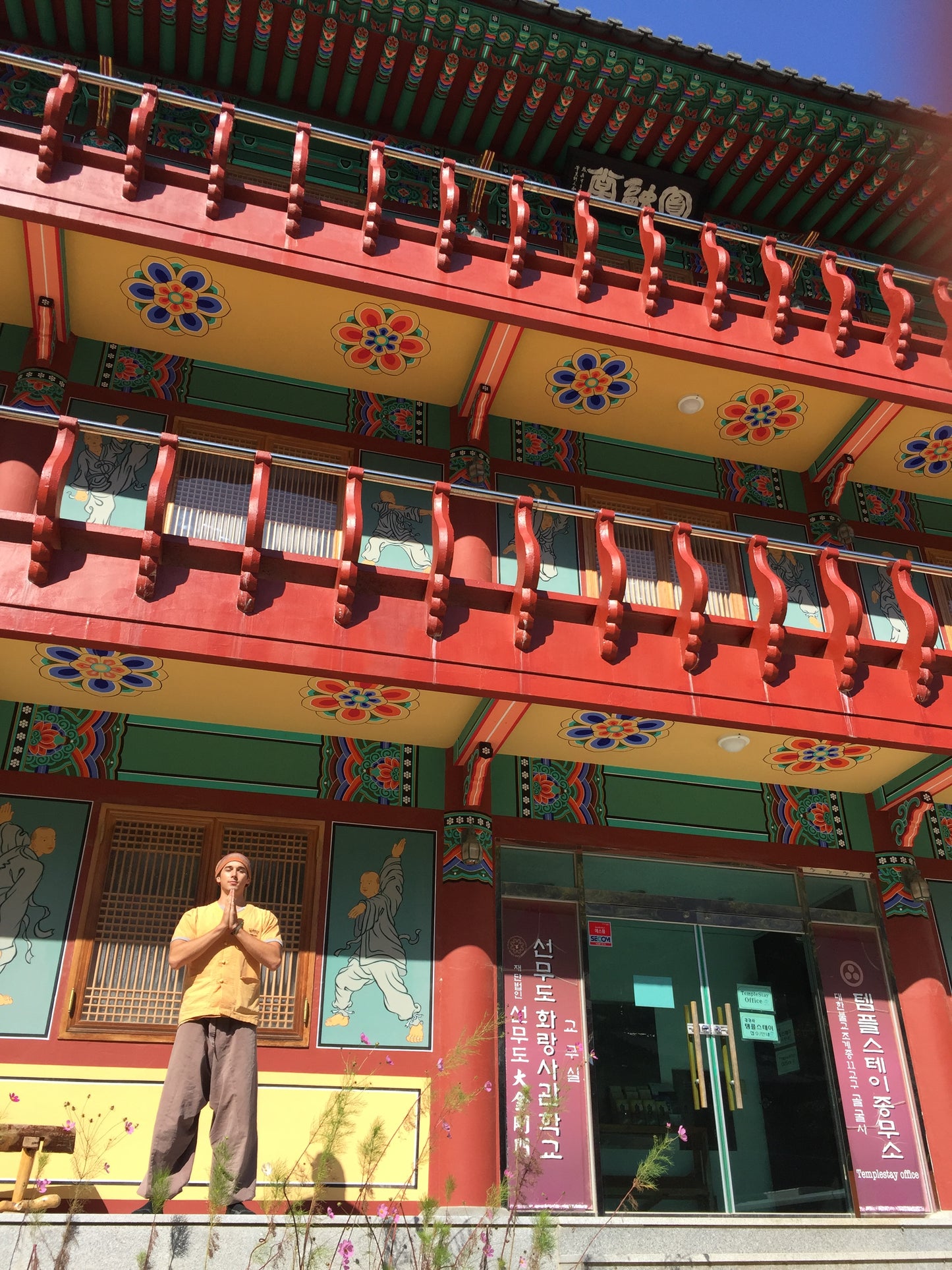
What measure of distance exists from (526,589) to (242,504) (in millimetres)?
2819

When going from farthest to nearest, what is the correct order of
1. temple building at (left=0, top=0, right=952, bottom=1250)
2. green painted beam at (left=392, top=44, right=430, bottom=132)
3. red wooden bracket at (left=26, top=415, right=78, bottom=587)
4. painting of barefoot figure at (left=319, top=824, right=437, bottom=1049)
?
green painted beam at (left=392, top=44, right=430, bottom=132), painting of barefoot figure at (left=319, top=824, right=437, bottom=1049), temple building at (left=0, top=0, right=952, bottom=1250), red wooden bracket at (left=26, top=415, right=78, bottom=587)

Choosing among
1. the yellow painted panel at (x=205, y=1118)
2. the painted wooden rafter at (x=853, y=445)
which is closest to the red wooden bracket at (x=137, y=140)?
the yellow painted panel at (x=205, y=1118)

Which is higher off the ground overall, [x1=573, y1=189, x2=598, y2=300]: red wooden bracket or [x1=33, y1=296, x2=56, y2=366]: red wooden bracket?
[x1=573, y1=189, x2=598, y2=300]: red wooden bracket

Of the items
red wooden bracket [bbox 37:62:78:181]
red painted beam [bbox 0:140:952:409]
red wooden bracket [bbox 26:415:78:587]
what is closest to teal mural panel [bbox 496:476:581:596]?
red painted beam [bbox 0:140:952:409]

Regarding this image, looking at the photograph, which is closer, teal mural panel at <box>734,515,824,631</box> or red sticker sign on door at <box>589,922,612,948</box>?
red sticker sign on door at <box>589,922,612,948</box>

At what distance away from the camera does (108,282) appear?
9.71 meters

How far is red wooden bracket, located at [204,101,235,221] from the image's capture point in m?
9.12

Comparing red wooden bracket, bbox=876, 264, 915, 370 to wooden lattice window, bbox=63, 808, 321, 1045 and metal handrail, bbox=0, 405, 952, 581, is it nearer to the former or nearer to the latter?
metal handrail, bbox=0, 405, 952, 581

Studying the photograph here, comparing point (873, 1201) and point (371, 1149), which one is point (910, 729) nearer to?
point (873, 1201)

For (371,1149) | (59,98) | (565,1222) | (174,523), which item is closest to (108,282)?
(59,98)

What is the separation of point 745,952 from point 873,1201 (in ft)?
7.05

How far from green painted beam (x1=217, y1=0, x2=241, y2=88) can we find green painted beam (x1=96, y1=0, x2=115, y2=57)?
1.04 m

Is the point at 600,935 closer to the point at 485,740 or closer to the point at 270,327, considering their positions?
the point at 485,740

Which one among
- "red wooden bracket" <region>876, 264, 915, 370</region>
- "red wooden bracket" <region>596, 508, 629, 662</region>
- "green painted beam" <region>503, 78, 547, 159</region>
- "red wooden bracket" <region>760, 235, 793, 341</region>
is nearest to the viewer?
"red wooden bracket" <region>596, 508, 629, 662</region>
